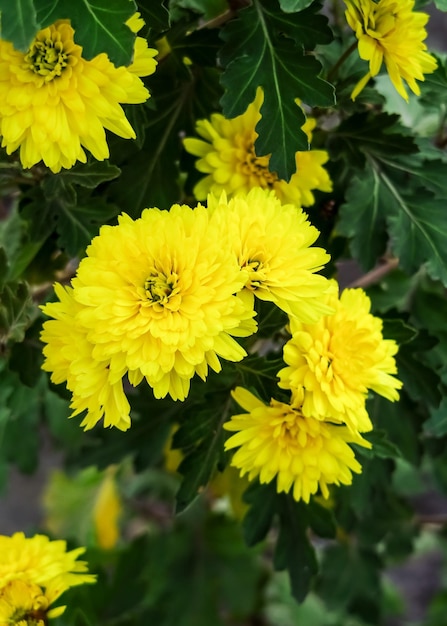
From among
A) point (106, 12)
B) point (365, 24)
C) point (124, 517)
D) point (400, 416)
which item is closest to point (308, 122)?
point (365, 24)

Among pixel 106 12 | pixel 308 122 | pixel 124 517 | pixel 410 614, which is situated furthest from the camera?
pixel 410 614

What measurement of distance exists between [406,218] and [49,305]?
31cm

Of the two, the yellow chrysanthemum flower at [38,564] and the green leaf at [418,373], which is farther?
the green leaf at [418,373]

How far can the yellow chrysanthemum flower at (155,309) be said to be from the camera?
1.35 feet

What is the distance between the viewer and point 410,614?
69.9 inches

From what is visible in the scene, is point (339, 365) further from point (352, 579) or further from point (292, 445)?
point (352, 579)

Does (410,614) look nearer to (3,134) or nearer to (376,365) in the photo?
(376,365)

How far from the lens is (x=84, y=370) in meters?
0.43

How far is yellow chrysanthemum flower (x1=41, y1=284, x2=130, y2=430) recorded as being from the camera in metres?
0.43

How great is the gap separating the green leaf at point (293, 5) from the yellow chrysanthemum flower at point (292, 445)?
0.83 ft

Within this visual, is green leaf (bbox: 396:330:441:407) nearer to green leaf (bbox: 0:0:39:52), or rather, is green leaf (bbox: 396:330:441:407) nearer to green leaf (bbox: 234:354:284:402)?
green leaf (bbox: 234:354:284:402)

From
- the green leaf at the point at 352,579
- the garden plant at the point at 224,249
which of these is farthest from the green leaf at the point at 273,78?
the green leaf at the point at 352,579

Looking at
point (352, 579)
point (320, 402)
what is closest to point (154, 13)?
point (320, 402)

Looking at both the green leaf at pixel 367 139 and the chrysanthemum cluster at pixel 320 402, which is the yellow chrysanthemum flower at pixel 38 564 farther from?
the green leaf at pixel 367 139
